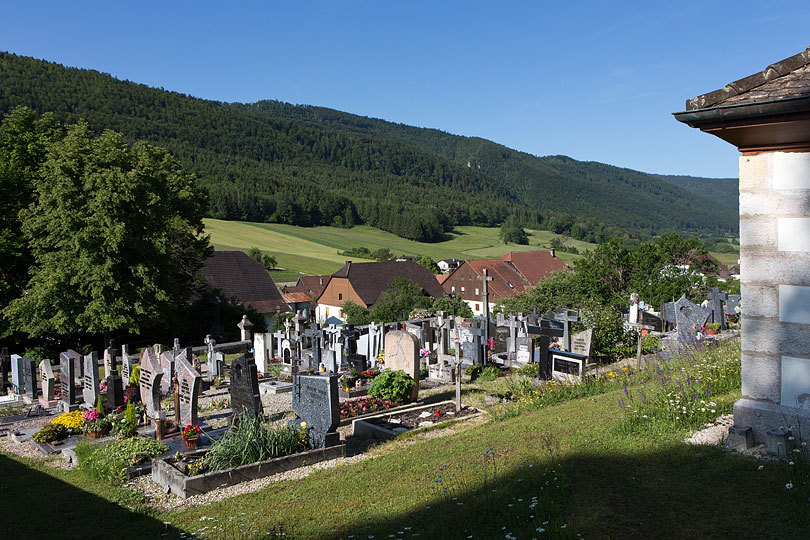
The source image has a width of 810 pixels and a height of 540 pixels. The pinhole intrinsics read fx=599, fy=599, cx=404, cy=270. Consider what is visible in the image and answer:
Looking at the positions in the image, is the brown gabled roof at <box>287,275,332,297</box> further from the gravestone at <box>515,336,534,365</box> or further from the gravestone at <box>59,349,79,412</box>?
the gravestone at <box>59,349,79,412</box>

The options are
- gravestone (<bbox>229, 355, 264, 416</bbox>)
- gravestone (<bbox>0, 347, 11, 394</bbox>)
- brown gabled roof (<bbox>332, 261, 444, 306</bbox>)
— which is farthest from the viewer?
brown gabled roof (<bbox>332, 261, 444, 306</bbox>)

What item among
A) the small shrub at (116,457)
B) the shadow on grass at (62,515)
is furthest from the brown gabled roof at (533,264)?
the shadow on grass at (62,515)

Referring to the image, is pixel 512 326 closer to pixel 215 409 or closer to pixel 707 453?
pixel 215 409

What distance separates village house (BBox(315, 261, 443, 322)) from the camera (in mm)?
54594

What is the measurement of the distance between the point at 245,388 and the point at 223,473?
110 inches

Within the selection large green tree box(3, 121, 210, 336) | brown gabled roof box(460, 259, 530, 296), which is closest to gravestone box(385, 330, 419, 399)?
large green tree box(3, 121, 210, 336)

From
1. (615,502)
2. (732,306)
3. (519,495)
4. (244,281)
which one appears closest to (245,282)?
(244,281)

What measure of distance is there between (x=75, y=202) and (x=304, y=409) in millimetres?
18955

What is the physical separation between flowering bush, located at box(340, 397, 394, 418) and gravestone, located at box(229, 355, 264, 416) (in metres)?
1.82

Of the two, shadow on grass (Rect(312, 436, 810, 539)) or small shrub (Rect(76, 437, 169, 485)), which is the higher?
shadow on grass (Rect(312, 436, 810, 539))

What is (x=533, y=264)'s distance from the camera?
68.8m

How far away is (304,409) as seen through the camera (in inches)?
405

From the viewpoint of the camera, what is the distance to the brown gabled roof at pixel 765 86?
519 centimetres

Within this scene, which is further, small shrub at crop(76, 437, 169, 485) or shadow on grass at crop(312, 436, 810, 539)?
small shrub at crop(76, 437, 169, 485)
